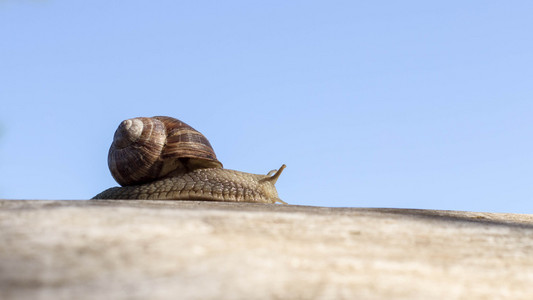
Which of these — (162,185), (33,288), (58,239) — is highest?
(162,185)

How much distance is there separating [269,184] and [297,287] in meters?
6.72

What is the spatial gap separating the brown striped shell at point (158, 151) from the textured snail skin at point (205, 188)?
0.18 metres

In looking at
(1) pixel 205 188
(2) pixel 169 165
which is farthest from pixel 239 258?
(2) pixel 169 165

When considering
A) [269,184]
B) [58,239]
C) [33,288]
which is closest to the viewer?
[33,288]

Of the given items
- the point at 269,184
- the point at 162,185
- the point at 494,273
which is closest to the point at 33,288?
the point at 494,273

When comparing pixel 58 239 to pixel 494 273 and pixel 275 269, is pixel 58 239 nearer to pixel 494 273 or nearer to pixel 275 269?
pixel 275 269

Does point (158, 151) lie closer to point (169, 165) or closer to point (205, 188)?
point (169, 165)

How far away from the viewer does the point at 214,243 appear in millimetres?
1648

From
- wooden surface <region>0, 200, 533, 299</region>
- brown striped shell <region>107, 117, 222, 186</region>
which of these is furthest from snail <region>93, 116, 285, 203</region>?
wooden surface <region>0, 200, 533, 299</region>

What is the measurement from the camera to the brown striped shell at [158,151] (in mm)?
7613

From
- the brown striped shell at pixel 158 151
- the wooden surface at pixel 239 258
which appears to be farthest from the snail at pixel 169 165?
the wooden surface at pixel 239 258

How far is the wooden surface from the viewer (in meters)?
1.38

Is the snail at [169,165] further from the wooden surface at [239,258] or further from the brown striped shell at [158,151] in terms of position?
the wooden surface at [239,258]

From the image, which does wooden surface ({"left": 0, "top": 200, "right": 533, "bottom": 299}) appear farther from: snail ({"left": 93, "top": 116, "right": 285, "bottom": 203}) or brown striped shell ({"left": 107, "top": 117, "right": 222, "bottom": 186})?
brown striped shell ({"left": 107, "top": 117, "right": 222, "bottom": 186})
